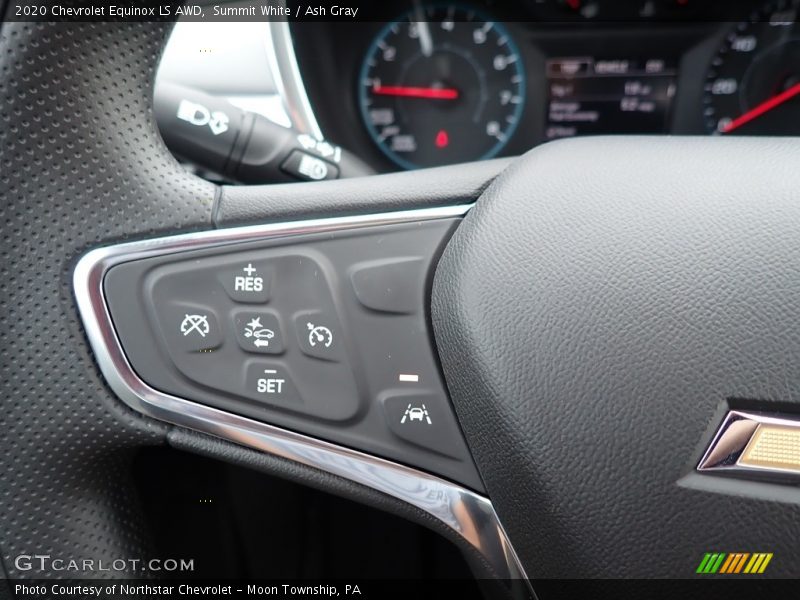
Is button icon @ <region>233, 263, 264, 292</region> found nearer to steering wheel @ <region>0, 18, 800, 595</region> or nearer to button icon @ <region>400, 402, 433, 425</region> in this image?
steering wheel @ <region>0, 18, 800, 595</region>

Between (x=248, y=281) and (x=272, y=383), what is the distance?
84 mm

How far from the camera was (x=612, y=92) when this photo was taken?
75.4 inches

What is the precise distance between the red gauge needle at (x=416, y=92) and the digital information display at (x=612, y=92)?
24 cm

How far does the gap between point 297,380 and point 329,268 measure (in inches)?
3.7

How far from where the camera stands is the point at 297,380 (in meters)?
0.66

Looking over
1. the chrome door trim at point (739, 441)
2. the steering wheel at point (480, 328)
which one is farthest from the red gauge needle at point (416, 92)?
the chrome door trim at point (739, 441)

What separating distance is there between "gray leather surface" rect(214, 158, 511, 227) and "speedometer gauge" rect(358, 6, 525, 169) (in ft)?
4.34

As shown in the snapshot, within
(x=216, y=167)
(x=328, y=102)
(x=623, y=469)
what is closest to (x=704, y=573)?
(x=623, y=469)

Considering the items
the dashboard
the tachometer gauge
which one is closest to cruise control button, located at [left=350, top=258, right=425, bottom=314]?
the dashboard

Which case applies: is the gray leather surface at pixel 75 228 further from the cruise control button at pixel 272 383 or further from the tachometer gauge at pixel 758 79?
Answer: the tachometer gauge at pixel 758 79

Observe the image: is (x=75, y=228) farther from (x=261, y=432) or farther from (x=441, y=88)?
(x=441, y=88)

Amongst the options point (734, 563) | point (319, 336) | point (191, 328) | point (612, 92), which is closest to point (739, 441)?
point (734, 563)

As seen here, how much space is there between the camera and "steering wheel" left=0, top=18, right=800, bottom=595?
0.57 m

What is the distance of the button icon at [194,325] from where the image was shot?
26.3 inches
